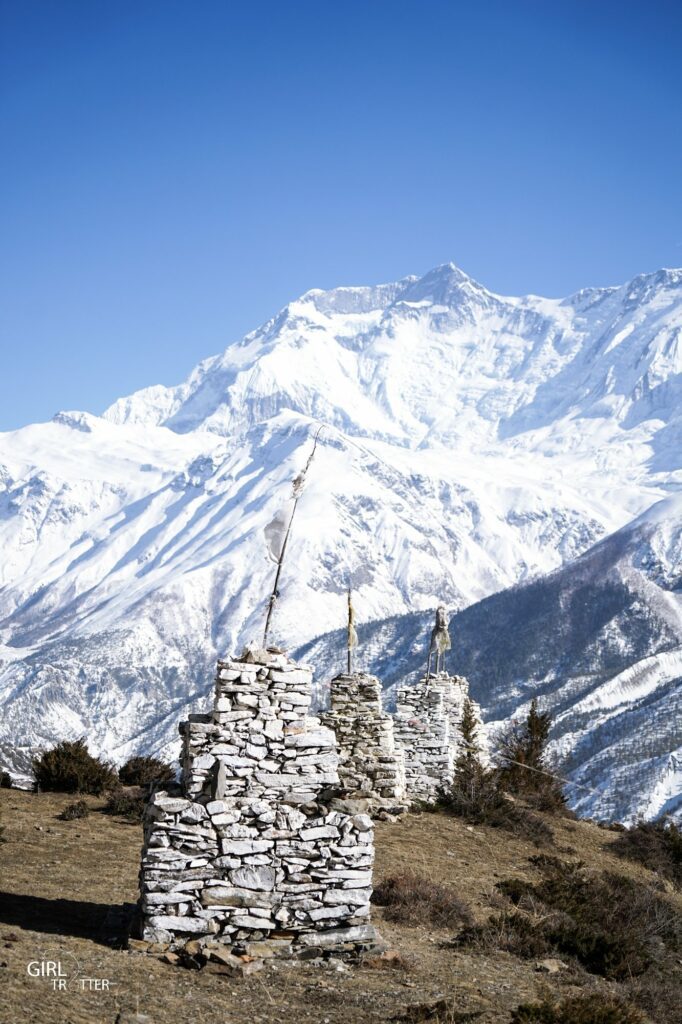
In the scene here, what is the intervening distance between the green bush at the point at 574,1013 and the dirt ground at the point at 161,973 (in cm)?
57

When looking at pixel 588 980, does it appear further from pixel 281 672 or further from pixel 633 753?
pixel 633 753

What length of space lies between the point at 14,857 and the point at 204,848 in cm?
675

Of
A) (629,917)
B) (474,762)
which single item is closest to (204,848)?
(629,917)

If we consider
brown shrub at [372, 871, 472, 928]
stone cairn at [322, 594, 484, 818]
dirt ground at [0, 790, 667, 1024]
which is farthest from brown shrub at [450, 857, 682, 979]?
stone cairn at [322, 594, 484, 818]

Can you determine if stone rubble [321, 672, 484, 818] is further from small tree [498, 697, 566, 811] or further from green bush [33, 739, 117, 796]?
green bush [33, 739, 117, 796]

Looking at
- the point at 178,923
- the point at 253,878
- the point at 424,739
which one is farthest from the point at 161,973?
the point at 424,739

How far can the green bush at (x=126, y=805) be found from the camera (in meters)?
24.4

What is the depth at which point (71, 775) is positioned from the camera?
27562mm

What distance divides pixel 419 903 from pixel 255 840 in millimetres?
4462

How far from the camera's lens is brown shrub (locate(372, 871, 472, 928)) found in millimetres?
17016

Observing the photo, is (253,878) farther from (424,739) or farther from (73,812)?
(424,739)

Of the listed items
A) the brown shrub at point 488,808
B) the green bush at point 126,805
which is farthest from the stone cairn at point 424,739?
the green bush at point 126,805

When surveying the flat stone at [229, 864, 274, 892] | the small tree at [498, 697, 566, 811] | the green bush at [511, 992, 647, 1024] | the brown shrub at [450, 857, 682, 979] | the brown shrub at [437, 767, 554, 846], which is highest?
the small tree at [498, 697, 566, 811]

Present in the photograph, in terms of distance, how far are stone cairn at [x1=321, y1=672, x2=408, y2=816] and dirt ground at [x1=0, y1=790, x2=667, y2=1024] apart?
20.1 feet
